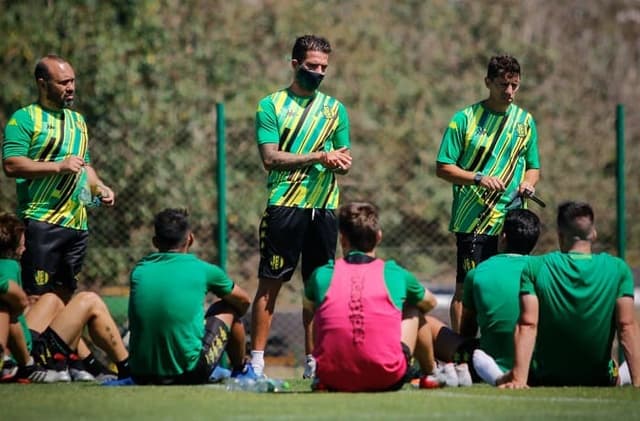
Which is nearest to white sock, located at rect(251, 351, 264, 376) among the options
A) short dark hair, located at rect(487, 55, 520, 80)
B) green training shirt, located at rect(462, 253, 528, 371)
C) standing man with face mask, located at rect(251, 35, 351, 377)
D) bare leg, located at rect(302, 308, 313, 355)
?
standing man with face mask, located at rect(251, 35, 351, 377)

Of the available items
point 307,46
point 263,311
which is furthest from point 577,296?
point 307,46

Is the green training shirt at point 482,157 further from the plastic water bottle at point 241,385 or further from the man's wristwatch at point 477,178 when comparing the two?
the plastic water bottle at point 241,385

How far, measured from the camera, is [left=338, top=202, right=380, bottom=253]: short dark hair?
8.95m

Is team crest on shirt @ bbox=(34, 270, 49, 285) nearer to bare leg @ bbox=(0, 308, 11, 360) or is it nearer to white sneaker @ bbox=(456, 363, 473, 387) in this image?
bare leg @ bbox=(0, 308, 11, 360)

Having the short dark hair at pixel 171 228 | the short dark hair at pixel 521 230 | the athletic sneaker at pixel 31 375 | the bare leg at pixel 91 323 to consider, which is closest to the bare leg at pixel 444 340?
the short dark hair at pixel 521 230

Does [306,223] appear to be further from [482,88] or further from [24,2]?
[482,88]

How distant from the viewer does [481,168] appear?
11430 mm

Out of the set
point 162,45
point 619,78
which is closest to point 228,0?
point 162,45

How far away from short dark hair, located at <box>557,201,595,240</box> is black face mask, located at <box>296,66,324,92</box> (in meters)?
2.45

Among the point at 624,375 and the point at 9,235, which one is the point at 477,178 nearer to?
the point at 624,375

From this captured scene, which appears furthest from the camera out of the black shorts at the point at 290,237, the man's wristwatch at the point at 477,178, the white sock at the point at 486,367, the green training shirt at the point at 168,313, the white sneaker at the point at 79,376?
the man's wristwatch at the point at 477,178

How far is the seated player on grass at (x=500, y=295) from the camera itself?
976 centimetres

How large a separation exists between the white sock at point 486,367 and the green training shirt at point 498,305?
179 millimetres

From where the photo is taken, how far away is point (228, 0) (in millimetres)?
20578
